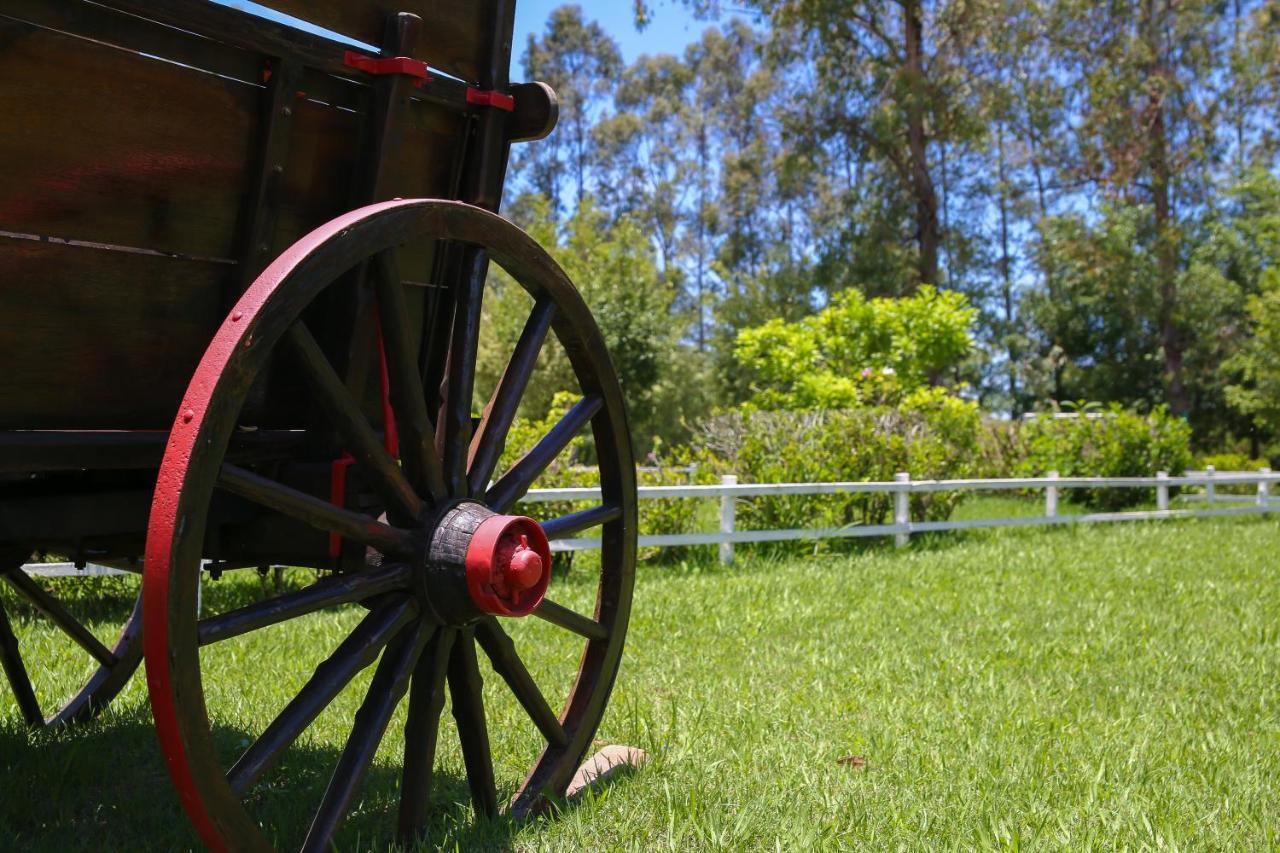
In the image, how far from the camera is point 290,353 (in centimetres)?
269

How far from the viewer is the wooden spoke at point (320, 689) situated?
7.39 ft

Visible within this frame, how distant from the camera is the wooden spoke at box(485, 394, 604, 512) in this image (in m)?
2.97

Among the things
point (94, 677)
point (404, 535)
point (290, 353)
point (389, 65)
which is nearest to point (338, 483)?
point (404, 535)

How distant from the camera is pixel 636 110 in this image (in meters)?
44.9

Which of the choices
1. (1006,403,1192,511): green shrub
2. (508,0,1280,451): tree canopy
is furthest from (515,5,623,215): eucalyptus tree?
(1006,403,1192,511): green shrub

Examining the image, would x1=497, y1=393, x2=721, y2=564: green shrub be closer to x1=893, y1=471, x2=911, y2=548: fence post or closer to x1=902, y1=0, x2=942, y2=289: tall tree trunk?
x1=893, y1=471, x2=911, y2=548: fence post

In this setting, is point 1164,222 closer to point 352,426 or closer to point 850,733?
point 850,733

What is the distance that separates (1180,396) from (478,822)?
30.6 metres

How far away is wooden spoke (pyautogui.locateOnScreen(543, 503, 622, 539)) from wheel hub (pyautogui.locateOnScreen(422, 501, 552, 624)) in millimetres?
458

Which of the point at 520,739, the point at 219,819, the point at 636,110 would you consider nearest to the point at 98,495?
the point at 219,819

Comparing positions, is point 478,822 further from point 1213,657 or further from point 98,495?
point 1213,657

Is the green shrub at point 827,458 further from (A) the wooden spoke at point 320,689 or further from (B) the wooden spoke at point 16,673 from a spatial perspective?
(A) the wooden spoke at point 320,689

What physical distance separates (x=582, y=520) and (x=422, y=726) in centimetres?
74

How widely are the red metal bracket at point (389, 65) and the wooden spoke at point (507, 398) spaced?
2.15 feet
